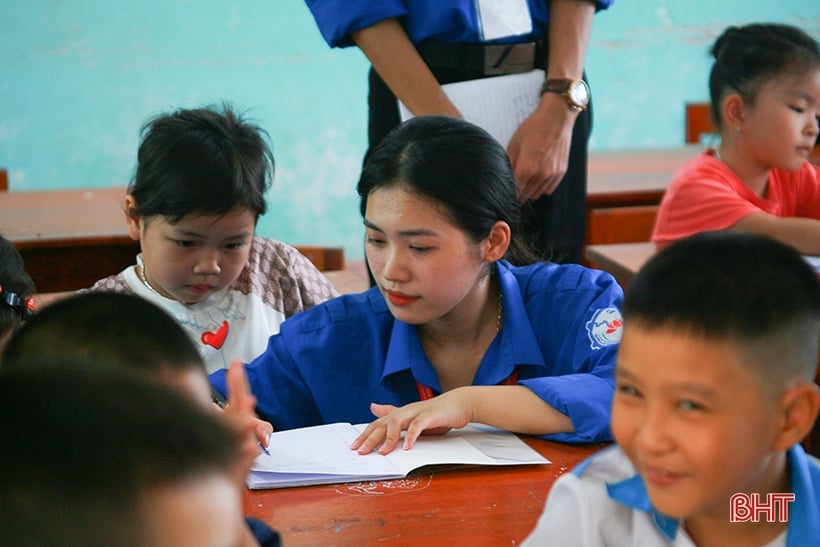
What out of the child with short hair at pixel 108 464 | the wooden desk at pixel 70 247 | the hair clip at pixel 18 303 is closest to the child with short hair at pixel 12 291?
the hair clip at pixel 18 303

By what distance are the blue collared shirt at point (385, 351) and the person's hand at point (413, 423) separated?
25 centimetres

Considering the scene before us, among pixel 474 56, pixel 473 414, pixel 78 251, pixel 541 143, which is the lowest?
pixel 78 251

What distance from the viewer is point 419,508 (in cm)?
127

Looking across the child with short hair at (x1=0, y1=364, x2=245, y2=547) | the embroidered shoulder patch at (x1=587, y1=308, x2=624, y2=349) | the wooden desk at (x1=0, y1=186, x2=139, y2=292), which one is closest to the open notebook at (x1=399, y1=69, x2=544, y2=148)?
the embroidered shoulder patch at (x1=587, y1=308, x2=624, y2=349)

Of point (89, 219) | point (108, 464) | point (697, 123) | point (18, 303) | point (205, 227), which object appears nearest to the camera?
point (108, 464)

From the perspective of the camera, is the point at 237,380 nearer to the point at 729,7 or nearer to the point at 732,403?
the point at 732,403

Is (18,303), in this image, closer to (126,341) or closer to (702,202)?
(126,341)

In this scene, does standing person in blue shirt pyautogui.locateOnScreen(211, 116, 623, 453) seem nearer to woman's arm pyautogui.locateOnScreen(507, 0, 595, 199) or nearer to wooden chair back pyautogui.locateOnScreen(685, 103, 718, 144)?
woman's arm pyautogui.locateOnScreen(507, 0, 595, 199)

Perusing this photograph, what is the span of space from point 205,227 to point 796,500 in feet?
4.01

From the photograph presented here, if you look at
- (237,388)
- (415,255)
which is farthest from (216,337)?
(237,388)

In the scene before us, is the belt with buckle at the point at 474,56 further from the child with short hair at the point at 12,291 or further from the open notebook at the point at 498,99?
the child with short hair at the point at 12,291

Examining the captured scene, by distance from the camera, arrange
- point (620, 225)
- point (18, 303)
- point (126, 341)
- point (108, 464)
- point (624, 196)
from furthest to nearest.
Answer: point (624, 196)
point (620, 225)
point (18, 303)
point (126, 341)
point (108, 464)

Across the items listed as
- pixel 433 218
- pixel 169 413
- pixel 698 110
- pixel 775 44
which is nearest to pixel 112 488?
pixel 169 413

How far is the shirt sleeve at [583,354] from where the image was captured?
1499mm
